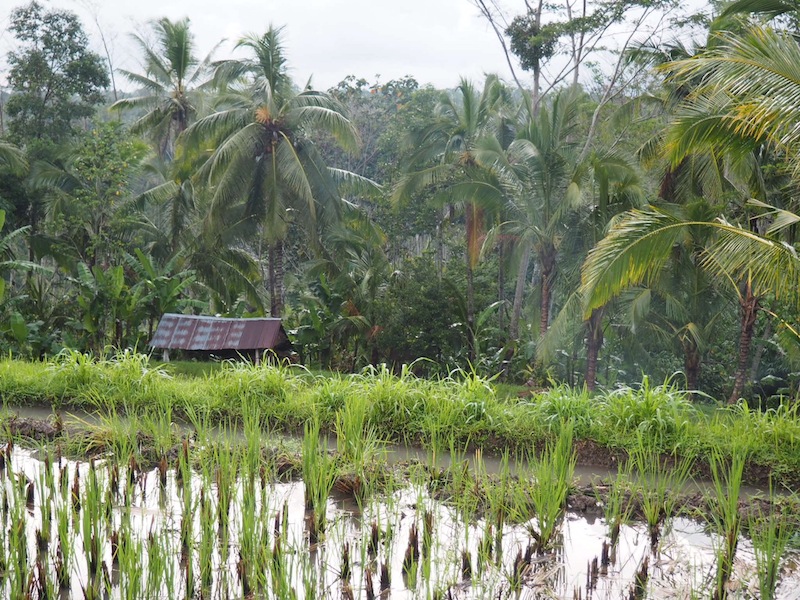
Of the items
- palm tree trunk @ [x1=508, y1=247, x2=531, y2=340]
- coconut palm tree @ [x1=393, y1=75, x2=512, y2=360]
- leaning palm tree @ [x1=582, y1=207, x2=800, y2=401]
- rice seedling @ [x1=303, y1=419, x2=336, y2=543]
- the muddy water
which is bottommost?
palm tree trunk @ [x1=508, y1=247, x2=531, y2=340]

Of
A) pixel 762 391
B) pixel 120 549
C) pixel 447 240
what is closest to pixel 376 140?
pixel 447 240

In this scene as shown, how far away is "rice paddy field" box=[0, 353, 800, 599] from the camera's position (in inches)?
167

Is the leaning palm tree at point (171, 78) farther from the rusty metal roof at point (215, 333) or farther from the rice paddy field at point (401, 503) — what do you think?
the rice paddy field at point (401, 503)

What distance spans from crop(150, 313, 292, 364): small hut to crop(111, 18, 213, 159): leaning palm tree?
10.7 metres

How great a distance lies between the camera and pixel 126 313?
1342 cm

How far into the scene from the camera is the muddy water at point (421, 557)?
4211 mm

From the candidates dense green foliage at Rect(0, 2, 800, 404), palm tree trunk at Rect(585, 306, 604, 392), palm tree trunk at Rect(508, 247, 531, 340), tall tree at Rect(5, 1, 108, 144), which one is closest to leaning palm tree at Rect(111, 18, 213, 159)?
dense green foliage at Rect(0, 2, 800, 404)

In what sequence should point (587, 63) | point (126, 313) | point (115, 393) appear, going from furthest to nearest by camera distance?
1. point (587, 63)
2. point (126, 313)
3. point (115, 393)

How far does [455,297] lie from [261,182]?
207 inches

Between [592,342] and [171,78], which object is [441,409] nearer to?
[592,342]

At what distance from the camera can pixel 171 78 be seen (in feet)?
77.5

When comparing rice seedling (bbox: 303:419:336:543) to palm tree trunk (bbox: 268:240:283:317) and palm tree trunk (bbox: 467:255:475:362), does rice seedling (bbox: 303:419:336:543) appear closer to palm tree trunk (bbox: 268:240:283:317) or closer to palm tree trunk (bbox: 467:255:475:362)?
palm tree trunk (bbox: 467:255:475:362)

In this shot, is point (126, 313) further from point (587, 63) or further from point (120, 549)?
point (587, 63)

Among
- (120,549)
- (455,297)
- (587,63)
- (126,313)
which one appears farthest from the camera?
(587,63)
